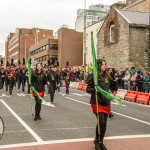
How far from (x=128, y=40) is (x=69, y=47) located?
137ft

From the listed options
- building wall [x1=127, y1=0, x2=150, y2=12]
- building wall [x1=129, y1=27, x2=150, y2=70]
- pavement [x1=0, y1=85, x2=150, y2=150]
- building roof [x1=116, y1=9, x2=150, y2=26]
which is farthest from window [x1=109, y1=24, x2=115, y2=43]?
pavement [x1=0, y1=85, x2=150, y2=150]

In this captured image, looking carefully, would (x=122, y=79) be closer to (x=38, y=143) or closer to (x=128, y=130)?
(x=128, y=130)

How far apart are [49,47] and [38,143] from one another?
222 feet

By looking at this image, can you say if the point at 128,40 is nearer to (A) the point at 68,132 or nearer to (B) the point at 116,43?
(B) the point at 116,43

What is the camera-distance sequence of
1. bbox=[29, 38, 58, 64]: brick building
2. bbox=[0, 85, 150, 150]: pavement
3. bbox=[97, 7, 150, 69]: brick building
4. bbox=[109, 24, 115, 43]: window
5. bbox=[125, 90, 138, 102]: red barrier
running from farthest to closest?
bbox=[29, 38, 58, 64]: brick building < bbox=[109, 24, 115, 43]: window < bbox=[97, 7, 150, 69]: brick building < bbox=[125, 90, 138, 102]: red barrier < bbox=[0, 85, 150, 150]: pavement

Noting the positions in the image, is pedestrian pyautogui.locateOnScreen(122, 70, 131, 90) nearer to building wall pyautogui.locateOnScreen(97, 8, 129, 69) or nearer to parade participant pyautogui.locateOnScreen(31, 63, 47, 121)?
building wall pyautogui.locateOnScreen(97, 8, 129, 69)

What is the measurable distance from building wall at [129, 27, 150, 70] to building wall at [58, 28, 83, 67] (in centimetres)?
3973

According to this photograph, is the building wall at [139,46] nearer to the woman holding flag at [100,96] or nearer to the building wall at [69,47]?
the woman holding flag at [100,96]

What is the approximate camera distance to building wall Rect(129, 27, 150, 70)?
102 feet

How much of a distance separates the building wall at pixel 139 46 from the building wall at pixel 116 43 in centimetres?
49

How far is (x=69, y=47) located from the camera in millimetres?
72125

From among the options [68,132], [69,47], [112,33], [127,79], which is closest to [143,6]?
[112,33]

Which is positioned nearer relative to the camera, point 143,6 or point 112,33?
point 112,33

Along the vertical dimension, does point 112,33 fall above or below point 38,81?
above
